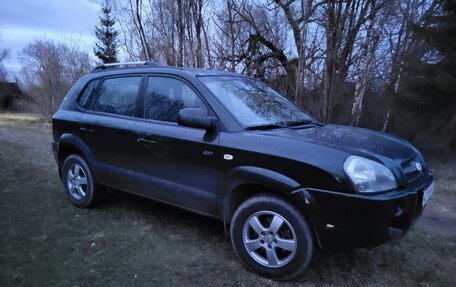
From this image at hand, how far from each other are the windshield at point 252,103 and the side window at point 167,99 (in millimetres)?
209

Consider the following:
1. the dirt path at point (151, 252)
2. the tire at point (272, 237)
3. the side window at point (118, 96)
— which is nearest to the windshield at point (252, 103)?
the tire at point (272, 237)

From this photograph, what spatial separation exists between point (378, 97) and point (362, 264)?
613cm

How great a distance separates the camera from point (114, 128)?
13.9ft

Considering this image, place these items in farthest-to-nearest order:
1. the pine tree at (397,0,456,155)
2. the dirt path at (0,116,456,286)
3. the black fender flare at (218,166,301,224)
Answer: the pine tree at (397,0,456,155), the dirt path at (0,116,456,286), the black fender flare at (218,166,301,224)

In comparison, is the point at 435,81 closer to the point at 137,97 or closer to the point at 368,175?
the point at 368,175

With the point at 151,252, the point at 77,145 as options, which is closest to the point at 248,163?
the point at 151,252

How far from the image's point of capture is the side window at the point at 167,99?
3.76 metres

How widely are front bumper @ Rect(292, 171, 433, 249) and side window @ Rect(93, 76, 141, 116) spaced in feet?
7.43

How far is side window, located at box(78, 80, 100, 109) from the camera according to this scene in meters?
4.78

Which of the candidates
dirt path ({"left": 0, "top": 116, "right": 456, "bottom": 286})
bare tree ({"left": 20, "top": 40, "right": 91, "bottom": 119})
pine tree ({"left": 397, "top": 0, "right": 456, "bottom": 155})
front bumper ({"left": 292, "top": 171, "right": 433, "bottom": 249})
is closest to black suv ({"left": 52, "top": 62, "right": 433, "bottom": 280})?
front bumper ({"left": 292, "top": 171, "right": 433, "bottom": 249})

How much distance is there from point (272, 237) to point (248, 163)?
2.10ft

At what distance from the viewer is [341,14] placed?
26.6 ft

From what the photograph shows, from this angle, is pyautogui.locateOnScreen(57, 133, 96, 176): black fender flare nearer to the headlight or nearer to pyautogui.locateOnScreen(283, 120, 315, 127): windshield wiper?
pyautogui.locateOnScreen(283, 120, 315, 127): windshield wiper

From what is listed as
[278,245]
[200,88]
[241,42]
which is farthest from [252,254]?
[241,42]
